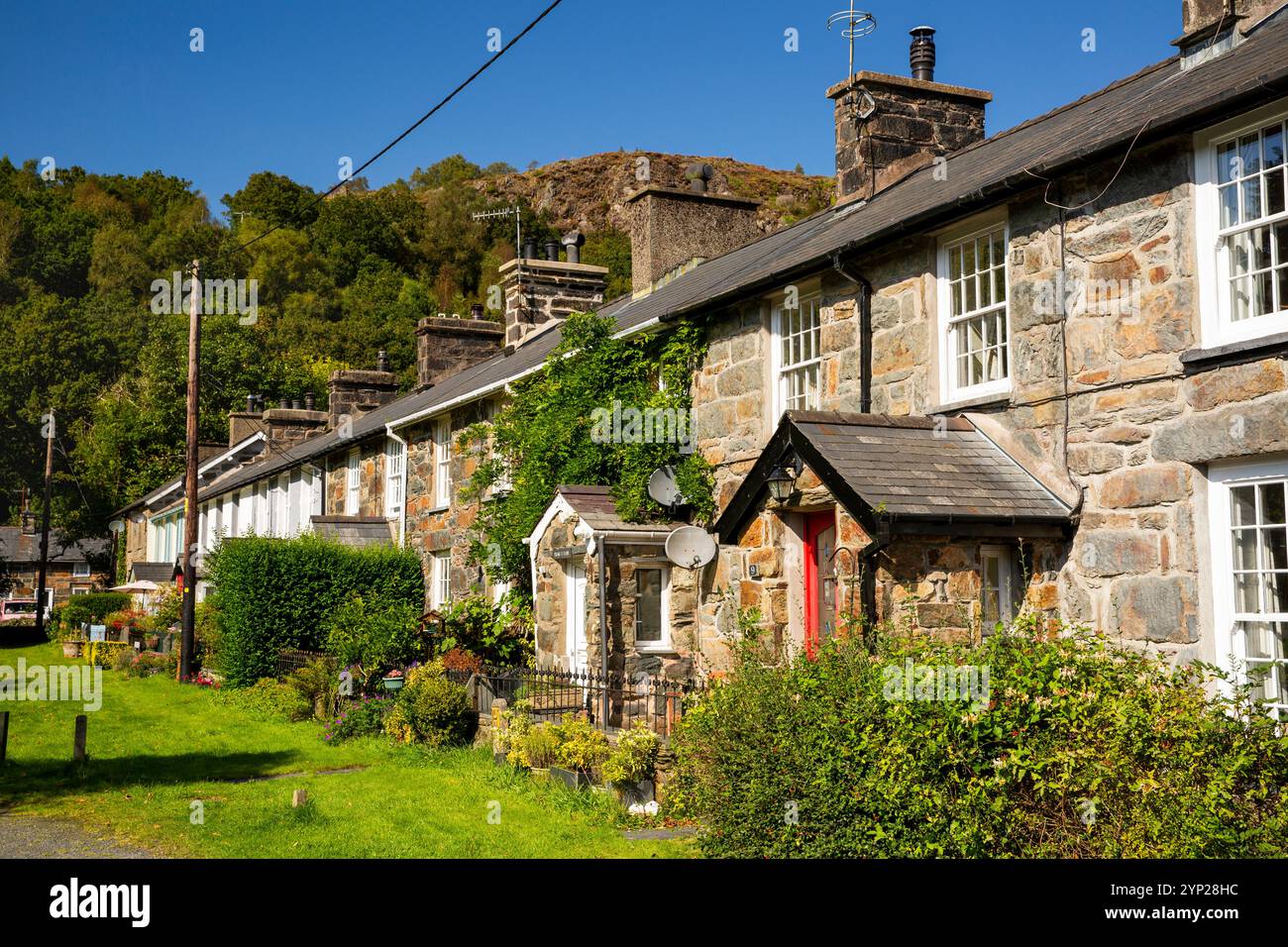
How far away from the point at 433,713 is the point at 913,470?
6.87 m

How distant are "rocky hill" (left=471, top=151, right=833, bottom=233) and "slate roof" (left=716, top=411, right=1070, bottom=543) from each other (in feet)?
335

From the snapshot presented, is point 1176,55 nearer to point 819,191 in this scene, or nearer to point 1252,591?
point 1252,591

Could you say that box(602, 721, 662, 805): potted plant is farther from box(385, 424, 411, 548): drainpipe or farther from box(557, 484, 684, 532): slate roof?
box(385, 424, 411, 548): drainpipe

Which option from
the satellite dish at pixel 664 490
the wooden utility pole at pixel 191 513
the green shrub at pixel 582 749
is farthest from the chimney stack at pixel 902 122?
the wooden utility pole at pixel 191 513

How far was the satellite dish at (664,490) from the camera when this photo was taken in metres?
14.8

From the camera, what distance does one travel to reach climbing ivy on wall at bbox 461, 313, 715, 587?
15.2 m

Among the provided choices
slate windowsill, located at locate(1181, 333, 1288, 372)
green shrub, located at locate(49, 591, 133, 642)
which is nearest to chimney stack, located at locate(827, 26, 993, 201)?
slate windowsill, located at locate(1181, 333, 1288, 372)

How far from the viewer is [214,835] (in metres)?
9.86

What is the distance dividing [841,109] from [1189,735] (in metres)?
10.4

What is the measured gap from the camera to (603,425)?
16047mm

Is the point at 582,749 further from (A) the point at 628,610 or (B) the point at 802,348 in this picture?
(B) the point at 802,348
